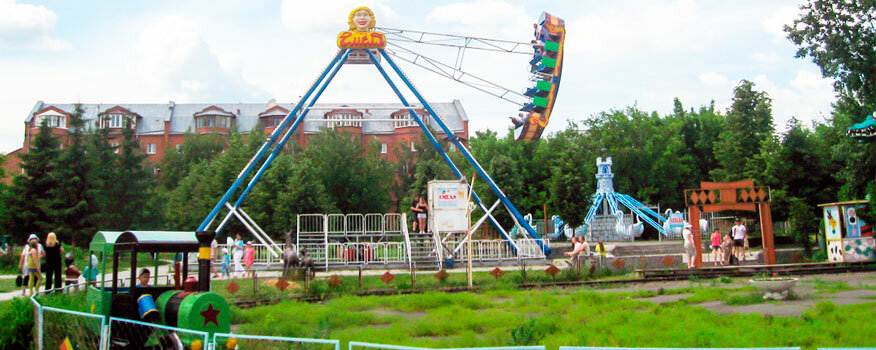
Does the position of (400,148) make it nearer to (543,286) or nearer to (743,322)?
(543,286)

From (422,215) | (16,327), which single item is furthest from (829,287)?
(16,327)

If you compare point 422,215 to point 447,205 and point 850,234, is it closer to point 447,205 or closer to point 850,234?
point 447,205

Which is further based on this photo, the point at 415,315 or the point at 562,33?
the point at 562,33

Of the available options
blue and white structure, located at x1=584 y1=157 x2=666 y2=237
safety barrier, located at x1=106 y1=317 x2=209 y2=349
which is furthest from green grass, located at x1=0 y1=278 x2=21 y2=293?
blue and white structure, located at x1=584 y1=157 x2=666 y2=237

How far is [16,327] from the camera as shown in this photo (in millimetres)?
11453

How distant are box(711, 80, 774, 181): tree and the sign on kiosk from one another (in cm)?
1830

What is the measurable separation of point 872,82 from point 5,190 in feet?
141

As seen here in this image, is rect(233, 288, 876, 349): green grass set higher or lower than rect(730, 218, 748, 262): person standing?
lower

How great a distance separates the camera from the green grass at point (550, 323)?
973 cm

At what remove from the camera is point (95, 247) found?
11.1 meters

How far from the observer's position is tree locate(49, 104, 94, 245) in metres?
38.3

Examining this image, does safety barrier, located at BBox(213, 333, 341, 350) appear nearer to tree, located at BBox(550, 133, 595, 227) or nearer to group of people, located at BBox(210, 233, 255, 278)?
group of people, located at BBox(210, 233, 255, 278)

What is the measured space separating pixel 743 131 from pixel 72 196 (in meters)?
38.6

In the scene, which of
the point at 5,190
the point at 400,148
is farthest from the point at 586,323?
the point at 400,148
